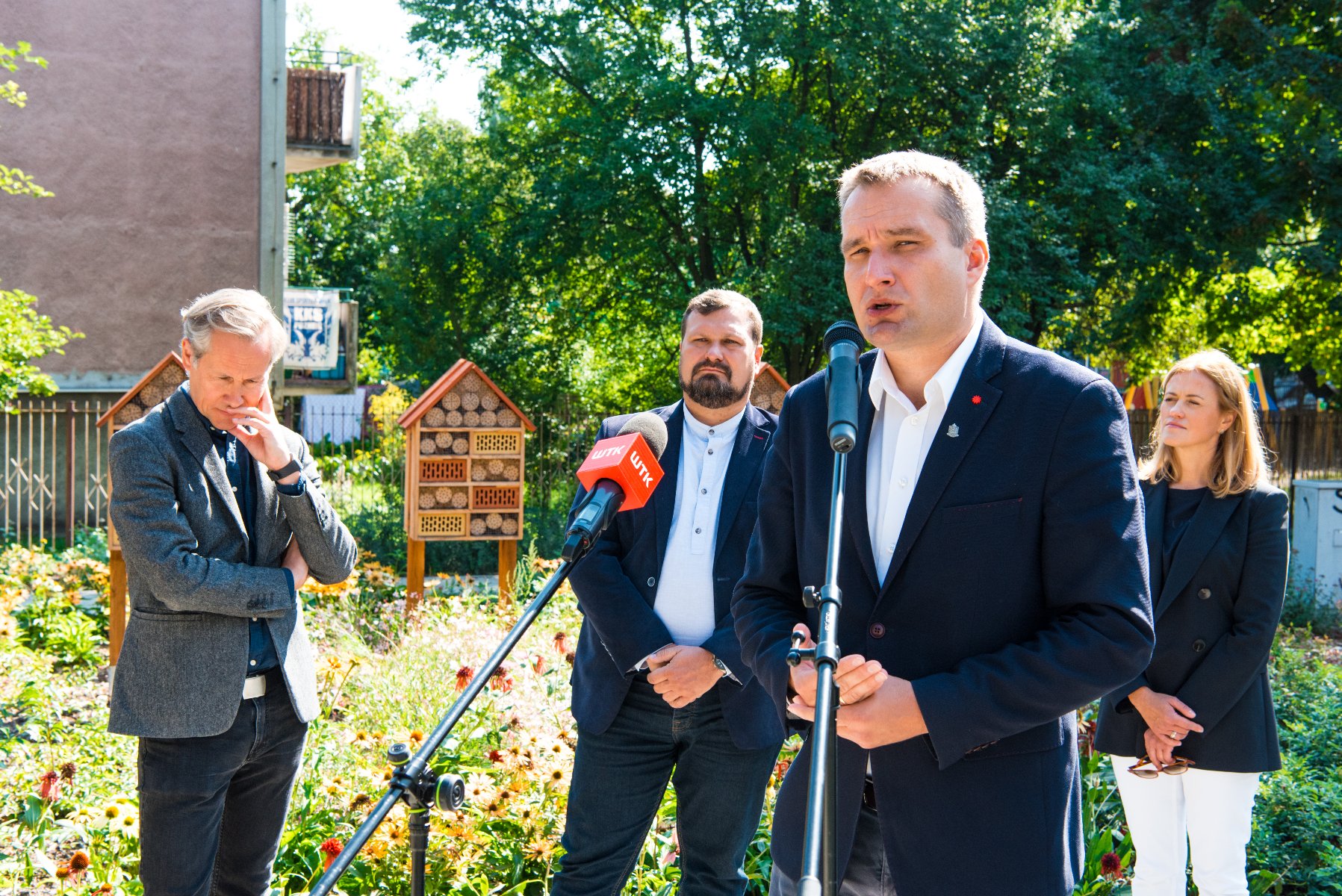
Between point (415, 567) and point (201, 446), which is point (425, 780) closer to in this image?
point (201, 446)

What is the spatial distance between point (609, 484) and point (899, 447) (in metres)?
0.62

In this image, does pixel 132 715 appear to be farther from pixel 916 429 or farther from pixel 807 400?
pixel 916 429

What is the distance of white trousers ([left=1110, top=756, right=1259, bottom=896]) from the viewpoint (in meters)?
3.65

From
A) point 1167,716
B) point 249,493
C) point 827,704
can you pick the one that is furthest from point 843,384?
point 1167,716

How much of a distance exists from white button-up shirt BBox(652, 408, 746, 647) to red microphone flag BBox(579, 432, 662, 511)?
962 mm

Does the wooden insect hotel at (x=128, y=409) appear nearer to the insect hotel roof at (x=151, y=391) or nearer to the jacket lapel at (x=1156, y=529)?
the insect hotel roof at (x=151, y=391)

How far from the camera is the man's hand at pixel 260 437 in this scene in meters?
3.10

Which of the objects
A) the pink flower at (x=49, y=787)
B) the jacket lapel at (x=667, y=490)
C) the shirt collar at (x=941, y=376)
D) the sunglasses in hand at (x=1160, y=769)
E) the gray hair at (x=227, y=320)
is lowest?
the pink flower at (x=49, y=787)

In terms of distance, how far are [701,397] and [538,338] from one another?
14857 mm

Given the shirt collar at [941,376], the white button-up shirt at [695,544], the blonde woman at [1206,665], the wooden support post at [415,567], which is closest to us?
the shirt collar at [941,376]

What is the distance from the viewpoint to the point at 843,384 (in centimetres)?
203

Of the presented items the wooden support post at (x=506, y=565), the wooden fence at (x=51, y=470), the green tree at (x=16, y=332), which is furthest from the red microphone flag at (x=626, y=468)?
the wooden fence at (x=51, y=470)

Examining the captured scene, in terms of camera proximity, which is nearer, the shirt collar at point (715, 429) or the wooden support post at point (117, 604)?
the shirt collar at point (715, 429)

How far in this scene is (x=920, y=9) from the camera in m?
14.6
